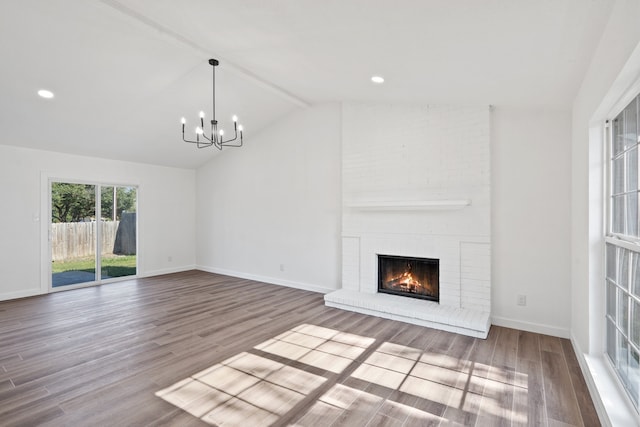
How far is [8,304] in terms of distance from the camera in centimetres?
501

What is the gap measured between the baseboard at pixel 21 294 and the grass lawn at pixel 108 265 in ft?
1.26

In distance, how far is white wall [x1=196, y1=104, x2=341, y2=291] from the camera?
5629mm

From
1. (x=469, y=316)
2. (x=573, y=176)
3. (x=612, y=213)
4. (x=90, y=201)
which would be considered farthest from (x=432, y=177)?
(x=90, y=201)

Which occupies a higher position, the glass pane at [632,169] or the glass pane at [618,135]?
the glass pane at [618,135]

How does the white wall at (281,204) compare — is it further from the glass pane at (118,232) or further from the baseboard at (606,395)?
the baseboard at (606,395)

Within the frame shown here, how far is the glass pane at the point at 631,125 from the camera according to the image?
2059mm

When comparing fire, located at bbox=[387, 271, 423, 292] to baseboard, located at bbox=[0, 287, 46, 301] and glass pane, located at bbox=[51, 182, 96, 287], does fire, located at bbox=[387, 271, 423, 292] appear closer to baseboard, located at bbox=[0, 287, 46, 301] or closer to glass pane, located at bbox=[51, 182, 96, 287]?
glass pane, located at bbox=[51, 182, 96, 287]

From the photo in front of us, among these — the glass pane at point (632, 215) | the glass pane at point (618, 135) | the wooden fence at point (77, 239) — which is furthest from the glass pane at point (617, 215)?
the wooden fence at point (77, 239)

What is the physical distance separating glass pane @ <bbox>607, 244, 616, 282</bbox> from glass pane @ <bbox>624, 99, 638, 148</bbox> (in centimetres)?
79

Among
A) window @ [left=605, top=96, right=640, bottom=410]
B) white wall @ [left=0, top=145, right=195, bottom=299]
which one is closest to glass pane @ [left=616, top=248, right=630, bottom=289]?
window @ [left=605, top=96, right=640, bottom=410]

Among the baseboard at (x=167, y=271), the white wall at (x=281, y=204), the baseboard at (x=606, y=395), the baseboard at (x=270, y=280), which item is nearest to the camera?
the baseboard at (x=606, y=395)

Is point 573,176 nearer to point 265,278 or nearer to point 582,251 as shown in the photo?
point 582,251

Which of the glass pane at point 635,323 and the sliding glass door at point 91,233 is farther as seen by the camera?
the sliding glass door at point 91,233

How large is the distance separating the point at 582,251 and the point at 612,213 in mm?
553
